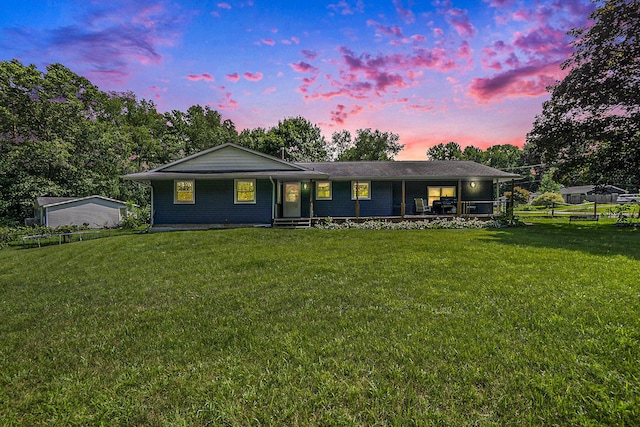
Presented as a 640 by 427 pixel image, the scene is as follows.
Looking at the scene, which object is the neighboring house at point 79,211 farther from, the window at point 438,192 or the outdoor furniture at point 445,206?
the outdoor furniture at point 445,206

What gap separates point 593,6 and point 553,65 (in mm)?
2684

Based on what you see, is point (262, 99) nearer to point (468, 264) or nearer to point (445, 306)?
point (468, 264)

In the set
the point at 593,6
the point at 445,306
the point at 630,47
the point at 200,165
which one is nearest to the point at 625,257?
the point at 445,306

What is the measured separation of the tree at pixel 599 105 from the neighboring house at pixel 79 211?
31.4m

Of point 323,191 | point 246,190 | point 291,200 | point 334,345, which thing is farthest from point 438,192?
point 334,345

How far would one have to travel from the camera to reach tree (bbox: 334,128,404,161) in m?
45.7

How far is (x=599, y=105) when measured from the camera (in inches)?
564

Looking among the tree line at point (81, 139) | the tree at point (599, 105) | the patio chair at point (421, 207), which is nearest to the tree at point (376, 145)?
the tree line at point (81, 139)

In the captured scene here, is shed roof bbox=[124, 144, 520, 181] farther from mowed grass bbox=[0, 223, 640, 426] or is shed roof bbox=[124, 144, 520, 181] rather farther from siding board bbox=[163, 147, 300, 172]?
mowed grass bbox=[0, 223, 640, 426]

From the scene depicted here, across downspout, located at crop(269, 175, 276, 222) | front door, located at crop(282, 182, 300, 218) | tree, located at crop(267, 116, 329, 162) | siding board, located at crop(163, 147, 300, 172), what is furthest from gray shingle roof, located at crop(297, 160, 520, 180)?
tree, located at crop(267, 116, 329, 162)

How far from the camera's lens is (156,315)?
13.6 ft

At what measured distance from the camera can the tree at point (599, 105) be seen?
13383 millimetres

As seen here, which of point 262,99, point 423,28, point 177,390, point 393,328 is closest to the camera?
point 177,390

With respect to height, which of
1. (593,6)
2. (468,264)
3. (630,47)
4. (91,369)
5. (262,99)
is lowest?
(91,369)
